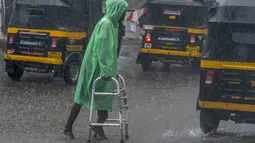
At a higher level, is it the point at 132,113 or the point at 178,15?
the point at 178,15

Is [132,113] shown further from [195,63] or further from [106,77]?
[195,63]

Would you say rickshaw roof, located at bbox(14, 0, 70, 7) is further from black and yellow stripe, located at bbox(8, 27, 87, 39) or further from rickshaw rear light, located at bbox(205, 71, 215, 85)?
rickshaw rear light, located at bbox(205, 71, 215, 85)

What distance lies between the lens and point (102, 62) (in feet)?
28.4

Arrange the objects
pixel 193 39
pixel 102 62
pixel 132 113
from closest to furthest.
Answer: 1. pixel 102 62
2. pixel 132 113
3. pixel 193 39

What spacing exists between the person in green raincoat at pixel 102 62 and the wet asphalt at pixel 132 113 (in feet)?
1.84

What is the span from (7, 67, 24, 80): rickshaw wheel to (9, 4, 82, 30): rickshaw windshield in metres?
1.11

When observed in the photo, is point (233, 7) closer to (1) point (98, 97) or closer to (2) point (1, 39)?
(1) point (98, 97)

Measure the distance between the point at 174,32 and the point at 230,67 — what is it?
34.7ft

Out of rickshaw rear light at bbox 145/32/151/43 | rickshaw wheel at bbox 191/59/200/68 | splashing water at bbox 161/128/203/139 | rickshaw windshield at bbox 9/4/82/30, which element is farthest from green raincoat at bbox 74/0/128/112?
rickshaw wheel at bbox 191/59/200/68

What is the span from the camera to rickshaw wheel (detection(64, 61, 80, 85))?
15.8 meters

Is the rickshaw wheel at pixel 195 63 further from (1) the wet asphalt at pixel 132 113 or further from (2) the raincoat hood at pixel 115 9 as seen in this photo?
(2) the raincoat hood at pixel 115 9

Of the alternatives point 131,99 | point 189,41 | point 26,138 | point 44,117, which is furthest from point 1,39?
point 26,138

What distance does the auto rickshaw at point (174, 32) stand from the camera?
19641 millimetres

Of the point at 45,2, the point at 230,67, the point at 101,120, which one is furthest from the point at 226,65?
the point at 45,2
